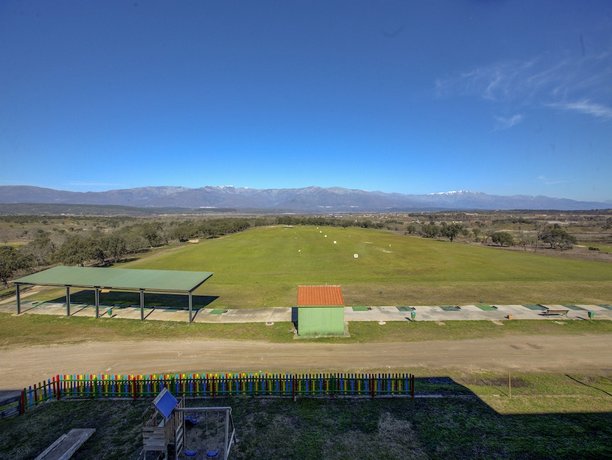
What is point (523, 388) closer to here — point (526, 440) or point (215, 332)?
point (526, 440)

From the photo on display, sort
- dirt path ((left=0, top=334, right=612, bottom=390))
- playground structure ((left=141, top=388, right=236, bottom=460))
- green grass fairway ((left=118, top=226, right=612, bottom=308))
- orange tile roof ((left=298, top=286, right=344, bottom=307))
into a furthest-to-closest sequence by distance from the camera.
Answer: green grass fairway ((left=118, top=226, right=612, bottom=308))
orange tile roof ((left=298, top=286, right=344, bottom=307))
dirt path ((left=0, top=334, right=612, bottom=390))
playground structure ((left=141, top=388, right=236, bottom=460))

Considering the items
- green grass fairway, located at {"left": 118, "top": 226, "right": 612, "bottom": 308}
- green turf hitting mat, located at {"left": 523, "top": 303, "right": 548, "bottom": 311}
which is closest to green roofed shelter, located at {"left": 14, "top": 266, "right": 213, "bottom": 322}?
green grass fairway, located at {"left": 118, "top": 226, "right": 612, "bottom": 308}

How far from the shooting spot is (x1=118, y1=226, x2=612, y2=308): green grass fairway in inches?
1559

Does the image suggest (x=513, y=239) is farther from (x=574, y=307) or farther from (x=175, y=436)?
(x=175, y=436)

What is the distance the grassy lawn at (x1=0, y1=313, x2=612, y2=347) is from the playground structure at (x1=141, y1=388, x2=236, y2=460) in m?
12.4

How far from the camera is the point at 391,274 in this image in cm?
5272

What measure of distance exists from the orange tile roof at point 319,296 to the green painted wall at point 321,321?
1.44 ft

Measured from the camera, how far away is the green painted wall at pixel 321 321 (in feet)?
92.0

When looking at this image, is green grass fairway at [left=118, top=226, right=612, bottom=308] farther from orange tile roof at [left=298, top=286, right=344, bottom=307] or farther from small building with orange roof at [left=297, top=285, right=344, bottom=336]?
small building with orange roof at [left=297, top=285, right=344, bottom=336]

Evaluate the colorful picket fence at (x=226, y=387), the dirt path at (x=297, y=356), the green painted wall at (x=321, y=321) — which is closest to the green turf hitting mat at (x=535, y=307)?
the dirt path at (x=297, y=356)

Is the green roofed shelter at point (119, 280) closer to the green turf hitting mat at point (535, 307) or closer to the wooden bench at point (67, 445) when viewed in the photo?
the wooden bench at point (67, 445)

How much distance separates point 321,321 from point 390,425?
1273 cm

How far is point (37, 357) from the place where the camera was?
79.6 ft

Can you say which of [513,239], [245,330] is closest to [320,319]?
[245,330]
